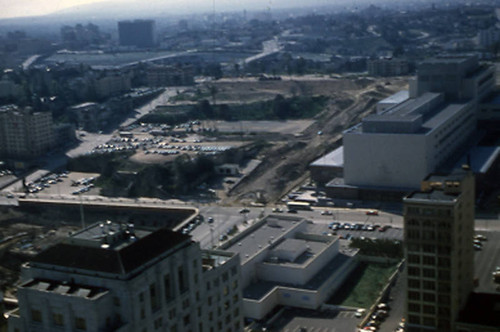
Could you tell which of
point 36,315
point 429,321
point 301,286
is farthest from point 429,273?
point 36,315

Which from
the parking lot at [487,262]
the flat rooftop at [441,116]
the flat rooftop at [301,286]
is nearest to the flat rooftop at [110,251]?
the flat rooftop at [301,286]

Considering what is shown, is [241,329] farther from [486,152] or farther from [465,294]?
[486,152]

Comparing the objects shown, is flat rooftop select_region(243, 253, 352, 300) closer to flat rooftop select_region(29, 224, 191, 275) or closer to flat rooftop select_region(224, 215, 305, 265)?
flat rooftop select_region(224, 215, 305, 265)

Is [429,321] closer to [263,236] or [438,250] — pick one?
[438,250]

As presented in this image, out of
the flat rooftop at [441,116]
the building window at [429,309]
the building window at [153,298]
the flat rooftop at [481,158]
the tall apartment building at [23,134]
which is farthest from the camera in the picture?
the tall apartment building at [23,134]

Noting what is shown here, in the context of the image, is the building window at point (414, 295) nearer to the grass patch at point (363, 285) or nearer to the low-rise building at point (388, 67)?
the grass patch at point (363, 285)

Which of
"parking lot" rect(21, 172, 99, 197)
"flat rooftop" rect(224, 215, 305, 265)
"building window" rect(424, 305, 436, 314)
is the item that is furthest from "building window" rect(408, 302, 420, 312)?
"parking lot" rect(21, 172, 99, 197)
